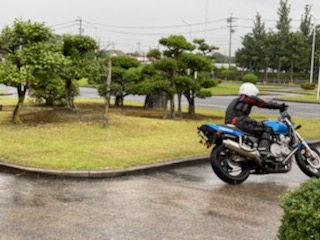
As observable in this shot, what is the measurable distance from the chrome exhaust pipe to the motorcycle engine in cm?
38

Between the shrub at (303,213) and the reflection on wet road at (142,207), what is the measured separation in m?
1.38

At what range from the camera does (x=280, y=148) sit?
7281 millimetres

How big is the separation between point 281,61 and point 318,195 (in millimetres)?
61927

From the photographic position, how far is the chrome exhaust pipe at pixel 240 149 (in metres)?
6.82

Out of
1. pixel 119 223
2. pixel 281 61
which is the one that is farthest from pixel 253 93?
pixel 281 61

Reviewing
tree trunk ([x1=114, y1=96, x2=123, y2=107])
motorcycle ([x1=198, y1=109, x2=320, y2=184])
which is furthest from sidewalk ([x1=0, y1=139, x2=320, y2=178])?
tree trunk ([x1=114, y1=96, x2=123, y2=107])

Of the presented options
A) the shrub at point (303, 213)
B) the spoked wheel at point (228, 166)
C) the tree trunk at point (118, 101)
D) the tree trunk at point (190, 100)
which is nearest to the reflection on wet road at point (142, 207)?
the spoked wheel at point (228, 166)

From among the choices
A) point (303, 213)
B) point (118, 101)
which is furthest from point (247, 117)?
point (118, 101)

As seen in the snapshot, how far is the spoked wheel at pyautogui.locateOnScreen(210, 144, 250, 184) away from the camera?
22.7ft

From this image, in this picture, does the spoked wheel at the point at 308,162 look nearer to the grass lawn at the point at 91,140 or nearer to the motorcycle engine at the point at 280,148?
the motorcycle engine at the point at 280,148

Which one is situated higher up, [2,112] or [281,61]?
[281,61]

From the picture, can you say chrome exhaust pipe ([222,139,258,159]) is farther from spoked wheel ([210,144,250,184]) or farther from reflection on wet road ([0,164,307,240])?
reflection on wet road ([0,164,307,240])

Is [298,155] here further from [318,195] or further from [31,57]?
[31,57]

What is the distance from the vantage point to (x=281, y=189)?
6.93 meters
